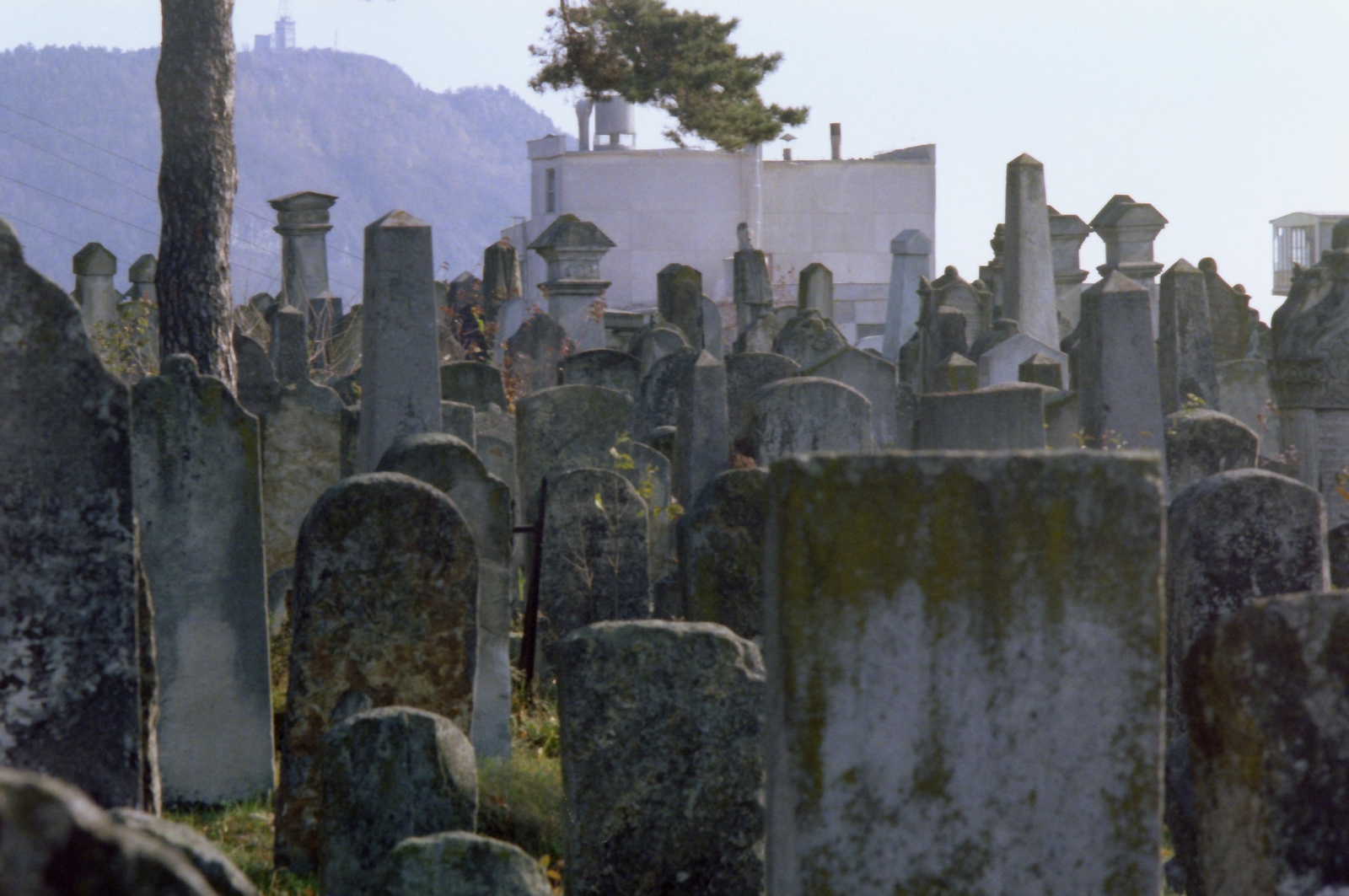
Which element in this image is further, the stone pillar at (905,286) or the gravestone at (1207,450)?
the stone pillar at (905,286)

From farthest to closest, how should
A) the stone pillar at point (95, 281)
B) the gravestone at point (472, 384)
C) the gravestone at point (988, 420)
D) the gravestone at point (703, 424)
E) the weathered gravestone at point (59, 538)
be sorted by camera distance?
the stone pillar at point (95, 281) → the gravestone at point (472, 384) → the gravestone at point (703, 424) → the gravestone at point (988, 420) → the weathered gravestone at point (59, 538)

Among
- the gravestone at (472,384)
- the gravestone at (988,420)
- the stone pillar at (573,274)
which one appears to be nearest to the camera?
the gravestone at (988,420)

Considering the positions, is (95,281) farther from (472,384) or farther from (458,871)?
(458,871)

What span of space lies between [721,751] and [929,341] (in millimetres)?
9978

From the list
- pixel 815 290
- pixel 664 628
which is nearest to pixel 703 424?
pixel 664 628

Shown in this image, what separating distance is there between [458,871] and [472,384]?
7992 millimetres

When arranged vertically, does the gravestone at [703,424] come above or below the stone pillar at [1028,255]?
below

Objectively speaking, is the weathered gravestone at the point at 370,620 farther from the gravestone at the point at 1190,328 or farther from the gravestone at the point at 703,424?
the gravestone at the point at 1190,328

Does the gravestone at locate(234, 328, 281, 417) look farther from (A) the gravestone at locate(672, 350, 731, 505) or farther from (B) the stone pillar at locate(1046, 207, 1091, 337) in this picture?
(B) the stone pillar at locate(1046, 207, 1091, 337)

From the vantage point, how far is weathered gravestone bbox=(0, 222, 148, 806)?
3086mm

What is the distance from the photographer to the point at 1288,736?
2773 millimetres

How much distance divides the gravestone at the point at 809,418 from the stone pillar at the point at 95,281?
40.8 ft

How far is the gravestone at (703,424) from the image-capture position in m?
9.09

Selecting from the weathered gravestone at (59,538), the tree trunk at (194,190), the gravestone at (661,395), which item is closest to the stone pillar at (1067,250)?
the gravestone at (661,395)
